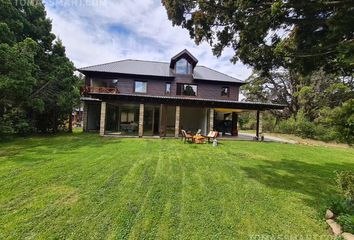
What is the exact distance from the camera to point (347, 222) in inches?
153

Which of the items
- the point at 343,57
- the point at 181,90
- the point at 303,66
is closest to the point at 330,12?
the point at 303,66

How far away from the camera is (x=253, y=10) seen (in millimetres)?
6754

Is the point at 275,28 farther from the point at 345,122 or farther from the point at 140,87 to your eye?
the point at 140,87

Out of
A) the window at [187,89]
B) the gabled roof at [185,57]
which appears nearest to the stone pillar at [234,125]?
the window at [187,89]

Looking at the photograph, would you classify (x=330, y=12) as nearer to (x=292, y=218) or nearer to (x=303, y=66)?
(x=303, y=66)

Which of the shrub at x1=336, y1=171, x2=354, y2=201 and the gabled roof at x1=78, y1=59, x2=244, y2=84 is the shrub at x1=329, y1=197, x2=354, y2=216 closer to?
the shrub at x1=336, y1=171, x2=354, y2=201

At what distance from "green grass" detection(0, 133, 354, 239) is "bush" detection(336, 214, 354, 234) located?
1.04 ft

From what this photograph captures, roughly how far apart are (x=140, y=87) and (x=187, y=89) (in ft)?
15.4

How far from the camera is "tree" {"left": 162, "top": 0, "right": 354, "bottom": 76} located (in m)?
5.84

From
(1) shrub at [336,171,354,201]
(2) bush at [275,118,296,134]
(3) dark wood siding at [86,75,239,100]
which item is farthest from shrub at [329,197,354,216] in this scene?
(2) bush at [275,118,296,134]

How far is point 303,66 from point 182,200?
253 inches

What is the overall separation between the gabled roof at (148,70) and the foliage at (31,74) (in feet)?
9.29

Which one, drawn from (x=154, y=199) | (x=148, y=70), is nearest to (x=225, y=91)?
(x=148, y=70)

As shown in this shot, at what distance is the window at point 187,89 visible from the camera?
71.6 ft
